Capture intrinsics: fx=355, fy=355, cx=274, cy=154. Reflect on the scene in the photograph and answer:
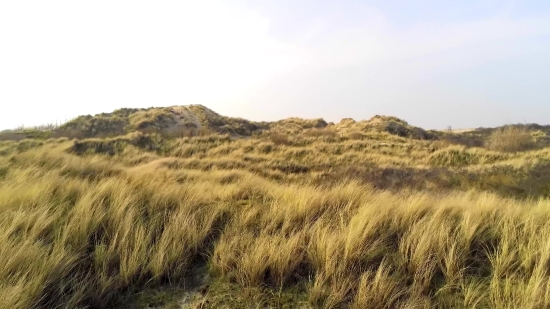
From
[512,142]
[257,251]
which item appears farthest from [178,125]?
[257,251]

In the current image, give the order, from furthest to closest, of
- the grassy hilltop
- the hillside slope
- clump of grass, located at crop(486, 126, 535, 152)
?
the hillside slope < clump of grass, located at crop(486, 126, 535, 152) < the grassy hilltop

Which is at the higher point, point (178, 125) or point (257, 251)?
point (178, 125)

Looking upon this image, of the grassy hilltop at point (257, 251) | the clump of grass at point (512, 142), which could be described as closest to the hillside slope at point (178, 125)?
the clump of grass at point (512, 142)

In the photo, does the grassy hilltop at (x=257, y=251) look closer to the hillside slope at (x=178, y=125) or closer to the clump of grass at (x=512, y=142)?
the hillside slope at (x=178, y=125)

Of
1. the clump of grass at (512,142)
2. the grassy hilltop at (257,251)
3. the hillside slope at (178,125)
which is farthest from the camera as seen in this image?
the hillside slope at (178,125)

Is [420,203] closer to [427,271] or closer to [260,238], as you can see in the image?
[427,271]

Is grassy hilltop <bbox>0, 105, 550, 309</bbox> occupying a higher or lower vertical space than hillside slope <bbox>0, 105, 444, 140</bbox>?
lower

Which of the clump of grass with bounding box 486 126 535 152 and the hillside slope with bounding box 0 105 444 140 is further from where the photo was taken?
the hillside slope with bounding box 0 105 444 140

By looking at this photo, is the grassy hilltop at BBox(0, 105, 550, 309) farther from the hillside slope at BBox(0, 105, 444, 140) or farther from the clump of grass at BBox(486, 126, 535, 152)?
the clump of grass at BBox(486, 126, 535, 152)

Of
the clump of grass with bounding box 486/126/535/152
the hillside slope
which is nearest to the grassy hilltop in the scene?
the hillside slope

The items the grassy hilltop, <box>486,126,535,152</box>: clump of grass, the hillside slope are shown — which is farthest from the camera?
the hillside slope

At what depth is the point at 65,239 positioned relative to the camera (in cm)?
325

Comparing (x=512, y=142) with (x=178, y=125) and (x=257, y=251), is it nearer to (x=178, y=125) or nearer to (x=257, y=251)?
(x=178, y=125)

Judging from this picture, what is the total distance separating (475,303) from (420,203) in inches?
92.7
